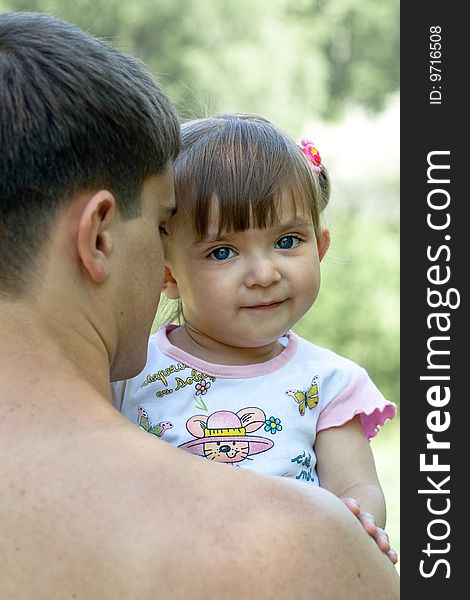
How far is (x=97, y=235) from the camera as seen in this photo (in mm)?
2084

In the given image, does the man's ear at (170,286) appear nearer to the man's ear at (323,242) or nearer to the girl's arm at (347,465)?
the man's ear at (323,242)

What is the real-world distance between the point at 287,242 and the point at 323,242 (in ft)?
0.86

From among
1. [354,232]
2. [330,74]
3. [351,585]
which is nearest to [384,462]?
[354,232]

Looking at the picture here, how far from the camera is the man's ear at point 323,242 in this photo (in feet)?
9.96

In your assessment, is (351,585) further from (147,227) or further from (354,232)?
(354,232)

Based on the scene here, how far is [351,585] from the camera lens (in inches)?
77.6

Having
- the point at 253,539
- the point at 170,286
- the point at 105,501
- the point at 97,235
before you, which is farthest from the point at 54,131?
the point at 170,286

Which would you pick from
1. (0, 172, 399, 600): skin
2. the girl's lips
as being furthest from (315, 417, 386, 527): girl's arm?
(0, 172, 399, 600): skin

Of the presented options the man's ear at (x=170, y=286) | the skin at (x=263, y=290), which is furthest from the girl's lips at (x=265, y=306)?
the man's ear at (x=170, y=286)

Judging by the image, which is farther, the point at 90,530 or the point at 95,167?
the point at 95,167

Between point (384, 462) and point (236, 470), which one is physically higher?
point (236, 470)

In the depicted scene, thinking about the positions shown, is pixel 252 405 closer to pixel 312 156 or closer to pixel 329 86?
pixel 312 156

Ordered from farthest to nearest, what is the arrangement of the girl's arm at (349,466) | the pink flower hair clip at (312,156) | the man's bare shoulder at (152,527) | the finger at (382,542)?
the pink flower hair clip at (312,156)
the girl's arm at (349,466)
the finger at (382,542)
the man's bare shoulder at (152,527)

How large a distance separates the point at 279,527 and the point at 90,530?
32 cm
